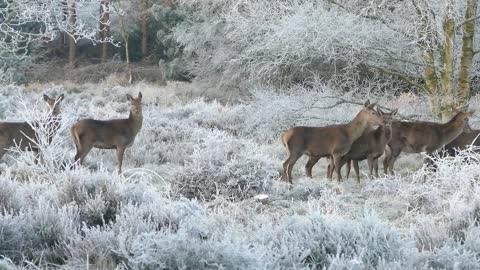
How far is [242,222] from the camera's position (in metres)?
7.30

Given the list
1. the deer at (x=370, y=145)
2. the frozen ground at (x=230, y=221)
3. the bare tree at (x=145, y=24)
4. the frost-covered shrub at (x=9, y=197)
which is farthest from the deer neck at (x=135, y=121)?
the bare tree at (x=145, y=24)

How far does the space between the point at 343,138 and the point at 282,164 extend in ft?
4.82

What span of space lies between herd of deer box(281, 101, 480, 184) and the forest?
0.08 ft

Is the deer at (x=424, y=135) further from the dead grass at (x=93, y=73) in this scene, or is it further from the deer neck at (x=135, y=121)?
the dead grass at (x=93, y=73)

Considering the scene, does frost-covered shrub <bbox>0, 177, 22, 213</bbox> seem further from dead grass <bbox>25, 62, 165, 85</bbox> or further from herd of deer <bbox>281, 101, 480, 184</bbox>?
dead grass <bbox>25, 62, 165, 85</bbox>

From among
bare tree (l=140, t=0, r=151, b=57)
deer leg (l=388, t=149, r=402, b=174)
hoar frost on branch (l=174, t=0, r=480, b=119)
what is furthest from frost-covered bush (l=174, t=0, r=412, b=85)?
bare tree (l=140, t=0, r=151, b=57)

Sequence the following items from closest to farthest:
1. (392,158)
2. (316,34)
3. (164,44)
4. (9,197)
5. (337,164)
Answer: (9,197), (337,164), (392,158), (316,34), (164,44)

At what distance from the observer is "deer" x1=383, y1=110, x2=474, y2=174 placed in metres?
11.9

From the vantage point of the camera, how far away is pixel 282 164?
12.5 metres

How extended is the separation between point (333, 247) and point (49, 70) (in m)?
36.1

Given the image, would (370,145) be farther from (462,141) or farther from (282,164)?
(462,141)

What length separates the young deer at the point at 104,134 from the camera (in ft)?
38.5

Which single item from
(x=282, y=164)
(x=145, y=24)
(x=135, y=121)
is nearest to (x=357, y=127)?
(x=282, y=164)

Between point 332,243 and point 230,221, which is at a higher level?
point 332,243
